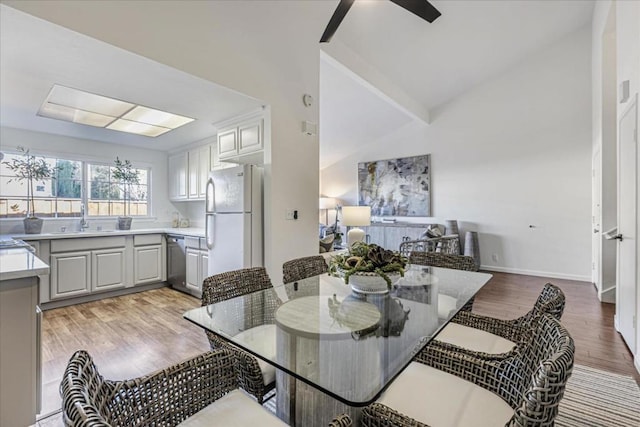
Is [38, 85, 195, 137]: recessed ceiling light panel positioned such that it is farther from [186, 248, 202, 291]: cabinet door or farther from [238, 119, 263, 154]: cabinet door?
[186, 248, 202, 291]: cabinet door

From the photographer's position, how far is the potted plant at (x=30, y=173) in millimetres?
3713

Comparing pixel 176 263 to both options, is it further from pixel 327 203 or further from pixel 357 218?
pixel 327 203

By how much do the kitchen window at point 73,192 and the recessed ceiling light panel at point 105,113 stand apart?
113cm

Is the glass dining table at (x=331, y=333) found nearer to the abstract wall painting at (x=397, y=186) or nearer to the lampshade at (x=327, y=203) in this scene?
the abstract wall painting at (x=397, y=186)

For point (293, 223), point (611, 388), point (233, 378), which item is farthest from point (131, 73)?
point (611, 388)

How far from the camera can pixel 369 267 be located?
1651 mm

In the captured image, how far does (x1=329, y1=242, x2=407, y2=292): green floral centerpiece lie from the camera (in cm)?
163

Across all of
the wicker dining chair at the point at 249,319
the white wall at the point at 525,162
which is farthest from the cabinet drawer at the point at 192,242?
the white wall at the point at 525,162

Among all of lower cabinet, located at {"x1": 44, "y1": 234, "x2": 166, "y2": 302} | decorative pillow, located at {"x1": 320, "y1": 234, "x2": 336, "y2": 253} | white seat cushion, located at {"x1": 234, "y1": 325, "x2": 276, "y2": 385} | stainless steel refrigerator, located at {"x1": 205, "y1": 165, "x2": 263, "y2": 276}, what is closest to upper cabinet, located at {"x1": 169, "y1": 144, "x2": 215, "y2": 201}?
lower cabinet, located at {"x1": 44, "y1": 234, "x2": 166, "y2": 302}

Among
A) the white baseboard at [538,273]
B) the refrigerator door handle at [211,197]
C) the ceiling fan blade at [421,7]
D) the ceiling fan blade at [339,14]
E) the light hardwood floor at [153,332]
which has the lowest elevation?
the light hardwood floor at [153,332]

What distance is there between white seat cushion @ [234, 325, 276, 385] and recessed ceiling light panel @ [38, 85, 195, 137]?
2697 mm

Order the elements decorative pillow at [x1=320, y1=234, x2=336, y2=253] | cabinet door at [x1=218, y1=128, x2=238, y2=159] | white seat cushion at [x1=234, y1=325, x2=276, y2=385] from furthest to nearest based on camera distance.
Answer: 1. decorative pillow at [x1=320, y1=234, x2=336, y2=253]
2. cabinet door at [x1=218, y1=128, x2=238, y2=159]
3. white seat cushion at [x1=234, y1=325, x2=276, y2=385]

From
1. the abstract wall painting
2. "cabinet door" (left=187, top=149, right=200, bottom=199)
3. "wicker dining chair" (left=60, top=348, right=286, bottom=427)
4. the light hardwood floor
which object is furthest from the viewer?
the abstract wall painting

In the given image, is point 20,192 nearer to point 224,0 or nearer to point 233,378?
point 224,0
